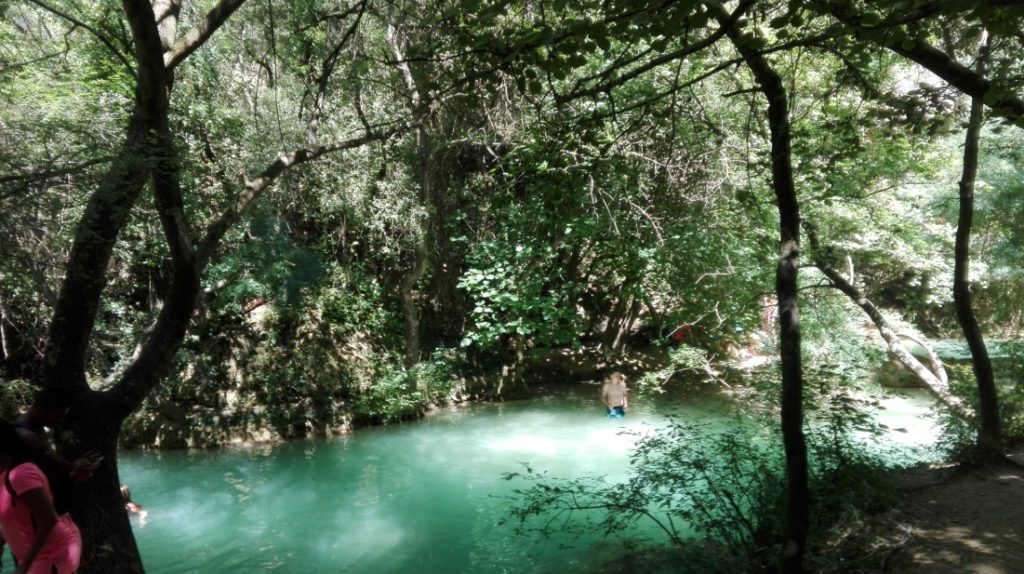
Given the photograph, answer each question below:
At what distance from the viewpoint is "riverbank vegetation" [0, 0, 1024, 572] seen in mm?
4641

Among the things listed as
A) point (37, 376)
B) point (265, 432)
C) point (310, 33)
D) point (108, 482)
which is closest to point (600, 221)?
point (310, 33)

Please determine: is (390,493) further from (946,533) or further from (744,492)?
(946,533)

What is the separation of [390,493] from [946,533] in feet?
24.4

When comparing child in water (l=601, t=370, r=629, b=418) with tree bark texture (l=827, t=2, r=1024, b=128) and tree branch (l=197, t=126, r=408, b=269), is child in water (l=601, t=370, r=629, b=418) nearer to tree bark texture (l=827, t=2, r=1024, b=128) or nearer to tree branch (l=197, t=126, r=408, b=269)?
tree branch (l=197, t=126, r=408, b=269)

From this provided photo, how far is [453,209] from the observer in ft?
50.2

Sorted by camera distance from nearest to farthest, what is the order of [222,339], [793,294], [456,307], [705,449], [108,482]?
[793,294] → [108,482] → [705,449] → [222,339] → [456,307]

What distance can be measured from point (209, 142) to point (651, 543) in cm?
983

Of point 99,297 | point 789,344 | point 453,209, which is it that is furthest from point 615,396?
point 99,297

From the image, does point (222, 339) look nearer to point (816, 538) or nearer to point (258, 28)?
point (258, 28)

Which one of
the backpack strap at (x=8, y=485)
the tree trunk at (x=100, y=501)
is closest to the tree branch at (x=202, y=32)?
the tree trunk at (x=100, y=501)

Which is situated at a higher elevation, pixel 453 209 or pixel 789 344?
pixel 453 209

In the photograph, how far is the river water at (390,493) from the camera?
7.59 m

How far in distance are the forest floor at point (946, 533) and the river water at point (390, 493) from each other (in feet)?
2.53

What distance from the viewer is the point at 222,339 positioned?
45.5 feet
